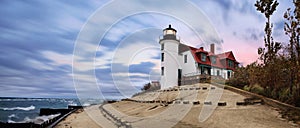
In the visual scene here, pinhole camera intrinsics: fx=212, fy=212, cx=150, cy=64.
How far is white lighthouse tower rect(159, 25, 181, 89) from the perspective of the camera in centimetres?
2661

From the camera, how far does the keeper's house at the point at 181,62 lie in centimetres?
2675

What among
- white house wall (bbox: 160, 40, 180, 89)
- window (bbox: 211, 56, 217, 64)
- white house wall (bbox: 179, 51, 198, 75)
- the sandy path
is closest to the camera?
the sandy path

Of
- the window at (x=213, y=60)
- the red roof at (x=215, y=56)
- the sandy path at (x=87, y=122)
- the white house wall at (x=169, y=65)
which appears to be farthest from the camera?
the window at (x=213, y=60)

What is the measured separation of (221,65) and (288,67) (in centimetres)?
1899

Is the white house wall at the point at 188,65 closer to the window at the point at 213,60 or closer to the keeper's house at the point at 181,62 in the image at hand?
the keeper's house at the point at 181,62

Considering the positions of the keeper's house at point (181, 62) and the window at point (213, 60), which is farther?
the window at point (213, 60)

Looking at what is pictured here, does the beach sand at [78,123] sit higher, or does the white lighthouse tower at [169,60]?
the white lighthouse tower at [169,60]

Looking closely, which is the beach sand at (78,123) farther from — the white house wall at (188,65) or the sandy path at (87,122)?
the white house wall at (188,65)

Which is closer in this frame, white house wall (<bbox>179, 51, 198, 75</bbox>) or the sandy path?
the sandy path

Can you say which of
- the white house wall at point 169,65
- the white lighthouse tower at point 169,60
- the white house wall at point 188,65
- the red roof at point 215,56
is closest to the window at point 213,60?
the red roof at point 215,56

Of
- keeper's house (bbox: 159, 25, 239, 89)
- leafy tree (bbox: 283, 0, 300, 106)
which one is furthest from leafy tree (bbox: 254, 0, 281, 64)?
keeper's house (bbox: 159, 25, 239, 89)

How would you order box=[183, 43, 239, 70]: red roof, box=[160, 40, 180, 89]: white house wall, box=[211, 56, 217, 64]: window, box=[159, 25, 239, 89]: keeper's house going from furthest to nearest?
box=[211, 56, 217, 64]: window → box=[183, 43, 239, 70]: red roof → box=[159, 25, 239, 89]: keeper's house → box=[160, 40, 180, 89]: white house wall

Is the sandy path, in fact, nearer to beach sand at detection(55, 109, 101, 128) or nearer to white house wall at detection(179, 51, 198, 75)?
beach sand at detection(55, 109, 101, 128)

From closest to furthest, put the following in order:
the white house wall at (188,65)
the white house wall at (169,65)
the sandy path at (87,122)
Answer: the sandy path at (87,122) < the white house wall at (169,65) < the white house wall at (188,65)
